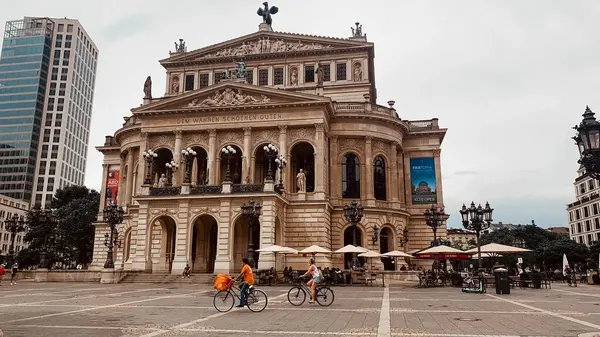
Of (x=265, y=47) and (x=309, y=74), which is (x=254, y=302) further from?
(x=265, y=47)

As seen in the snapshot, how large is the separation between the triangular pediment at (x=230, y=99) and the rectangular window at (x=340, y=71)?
10.8m

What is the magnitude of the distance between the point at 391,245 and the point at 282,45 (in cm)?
2411

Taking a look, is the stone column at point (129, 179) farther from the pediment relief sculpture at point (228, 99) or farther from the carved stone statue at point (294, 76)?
the carved stone statue at point (294, 76)

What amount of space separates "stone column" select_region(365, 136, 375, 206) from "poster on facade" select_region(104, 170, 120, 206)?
88.3ft

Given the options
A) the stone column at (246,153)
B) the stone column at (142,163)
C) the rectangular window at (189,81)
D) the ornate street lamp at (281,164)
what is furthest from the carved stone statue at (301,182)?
the rectangular window at (189,81)

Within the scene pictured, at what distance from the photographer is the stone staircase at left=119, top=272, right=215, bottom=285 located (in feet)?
107

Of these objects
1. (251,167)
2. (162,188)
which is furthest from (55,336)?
(251,167)

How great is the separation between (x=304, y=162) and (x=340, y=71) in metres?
12.2

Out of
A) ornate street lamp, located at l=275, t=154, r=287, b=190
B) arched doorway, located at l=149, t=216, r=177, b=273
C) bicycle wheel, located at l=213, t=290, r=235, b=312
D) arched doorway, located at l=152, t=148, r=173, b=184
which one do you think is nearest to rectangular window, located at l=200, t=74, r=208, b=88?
arched doorway, located at l=152, t=148, r=173, b=184

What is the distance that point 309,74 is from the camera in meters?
50.8

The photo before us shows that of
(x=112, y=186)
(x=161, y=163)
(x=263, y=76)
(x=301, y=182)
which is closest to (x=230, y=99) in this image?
(x=301, y=182)

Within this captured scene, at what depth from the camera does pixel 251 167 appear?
4084 centimetres

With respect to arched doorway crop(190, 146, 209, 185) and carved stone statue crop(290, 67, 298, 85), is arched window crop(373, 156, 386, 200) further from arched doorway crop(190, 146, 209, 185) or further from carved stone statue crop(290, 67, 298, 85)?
arched doorway crop(190, 146, 209, 185)

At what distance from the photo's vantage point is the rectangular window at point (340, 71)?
165 ft
